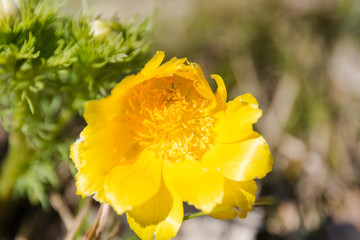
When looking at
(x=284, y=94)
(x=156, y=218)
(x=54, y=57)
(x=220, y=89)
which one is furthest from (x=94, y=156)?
(x=284, y=94)

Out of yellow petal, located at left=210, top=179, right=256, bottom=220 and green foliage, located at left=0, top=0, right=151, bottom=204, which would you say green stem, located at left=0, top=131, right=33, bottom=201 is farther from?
yellow petal, located at left=210, top=179, right=256, bottom=220

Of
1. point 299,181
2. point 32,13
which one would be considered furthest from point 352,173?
point 32,13

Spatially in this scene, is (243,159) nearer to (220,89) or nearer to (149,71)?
(220,89)

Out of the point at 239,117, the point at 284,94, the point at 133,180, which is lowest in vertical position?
the point at 284,94

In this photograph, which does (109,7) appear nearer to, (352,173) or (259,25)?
(259,25)

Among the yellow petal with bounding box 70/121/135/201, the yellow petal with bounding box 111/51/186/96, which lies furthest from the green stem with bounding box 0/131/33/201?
the yellow petal with bounding box 111/51/186/96

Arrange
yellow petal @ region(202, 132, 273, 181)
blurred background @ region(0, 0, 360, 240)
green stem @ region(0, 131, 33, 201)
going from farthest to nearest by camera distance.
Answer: blurred background @ region(0, 0, 360, 240) → green stem @ region(0, 131, 33, 201) → yellow petal @ region(202, 132, 273, 181)
